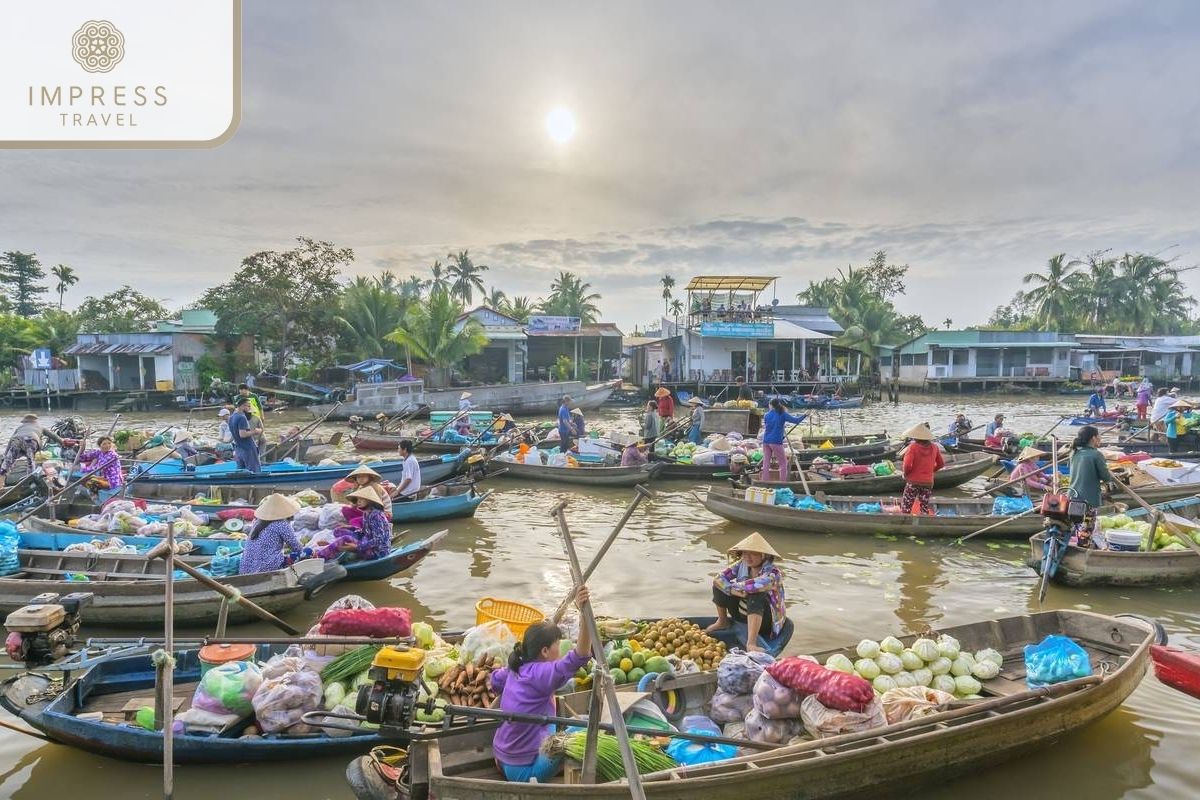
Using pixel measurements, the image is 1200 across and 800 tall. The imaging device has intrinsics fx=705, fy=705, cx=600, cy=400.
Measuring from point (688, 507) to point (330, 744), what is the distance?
365 inches

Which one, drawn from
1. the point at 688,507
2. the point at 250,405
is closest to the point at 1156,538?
the point at 688,507

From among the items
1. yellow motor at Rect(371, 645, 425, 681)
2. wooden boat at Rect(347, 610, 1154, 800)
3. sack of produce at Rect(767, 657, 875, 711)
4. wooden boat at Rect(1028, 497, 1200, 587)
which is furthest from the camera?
wooden boat at Rect(1028, 497, 1200, 587)

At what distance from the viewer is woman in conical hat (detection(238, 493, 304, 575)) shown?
7297mm

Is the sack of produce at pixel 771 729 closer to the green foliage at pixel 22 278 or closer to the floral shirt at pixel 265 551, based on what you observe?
the floral shirt at pixel 265 551

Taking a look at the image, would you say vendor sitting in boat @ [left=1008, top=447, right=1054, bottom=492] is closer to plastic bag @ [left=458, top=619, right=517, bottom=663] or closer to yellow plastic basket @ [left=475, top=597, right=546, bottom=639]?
yellow plastic basket @ [left=475, top=597, right=546, bottom=639]

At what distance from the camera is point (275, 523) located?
295 inches

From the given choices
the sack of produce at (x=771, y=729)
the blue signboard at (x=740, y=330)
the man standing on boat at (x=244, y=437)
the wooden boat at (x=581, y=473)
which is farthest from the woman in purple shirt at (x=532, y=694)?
the blue signboard at (x=740, y=330)

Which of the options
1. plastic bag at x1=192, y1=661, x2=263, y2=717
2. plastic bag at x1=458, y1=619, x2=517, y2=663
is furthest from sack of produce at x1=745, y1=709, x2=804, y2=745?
plastic bag at x1=192, y1=661, x2=263, y2=717

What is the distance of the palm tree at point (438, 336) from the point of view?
33562 millimetres

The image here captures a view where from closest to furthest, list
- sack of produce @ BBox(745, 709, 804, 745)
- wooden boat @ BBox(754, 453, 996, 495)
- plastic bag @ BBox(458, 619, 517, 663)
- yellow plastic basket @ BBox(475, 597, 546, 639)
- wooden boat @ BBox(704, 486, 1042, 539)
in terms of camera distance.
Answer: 1. sack of produce @ BBox(745, 709, 804, 745)
2. plastic bag @ BBox(458, 619, 517, 663)
3. yellow plastic basket @ BBox(475, 597, 546, 639)
4. wooden boat @ BBox(704, 486, 1042, 539)
5. wooden boat @ BBox(754, 453, 996, 495)

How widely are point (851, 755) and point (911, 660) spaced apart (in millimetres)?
1521

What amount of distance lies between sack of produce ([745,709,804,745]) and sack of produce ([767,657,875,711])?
0.23m

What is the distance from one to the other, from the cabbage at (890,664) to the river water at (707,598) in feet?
2.62

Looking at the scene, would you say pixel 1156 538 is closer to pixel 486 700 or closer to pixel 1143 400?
pixel 486 700
